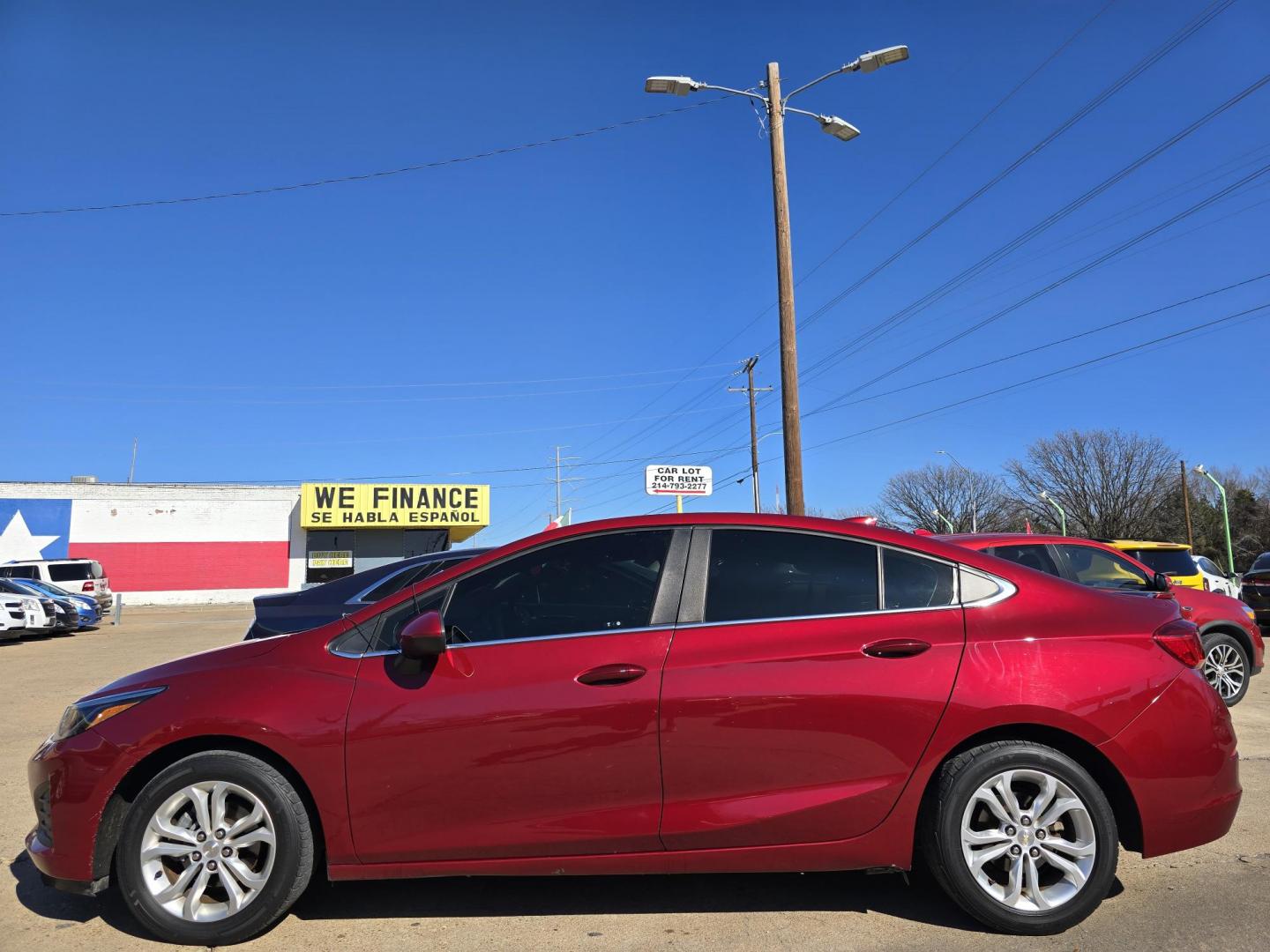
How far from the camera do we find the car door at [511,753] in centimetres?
326

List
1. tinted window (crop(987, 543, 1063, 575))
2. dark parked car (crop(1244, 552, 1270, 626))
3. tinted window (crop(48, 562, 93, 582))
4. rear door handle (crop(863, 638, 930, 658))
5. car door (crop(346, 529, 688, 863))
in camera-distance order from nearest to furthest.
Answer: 1. car door (crop(346, 529, 688, 863))
2. rear door handle (crop(863, 638, 930, 658))
3. tinted window (crop(987, 543, 1063, 575))
4. dark parked car (crop(1244, 552, 1270, 626))
5. tinted window (crop(48, 562, 93, 582))

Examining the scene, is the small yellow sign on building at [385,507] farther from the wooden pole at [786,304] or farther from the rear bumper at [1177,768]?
the rear bumper at [1177,768]

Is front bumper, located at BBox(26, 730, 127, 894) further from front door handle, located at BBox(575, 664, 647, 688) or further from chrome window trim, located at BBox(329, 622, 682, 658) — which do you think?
front door handle, located at BBox(575, 664, 647, 688)

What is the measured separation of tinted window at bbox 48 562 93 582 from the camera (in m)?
25.9

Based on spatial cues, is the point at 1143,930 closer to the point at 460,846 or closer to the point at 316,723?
the point at 460,846

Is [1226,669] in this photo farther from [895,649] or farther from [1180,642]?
[895,649]

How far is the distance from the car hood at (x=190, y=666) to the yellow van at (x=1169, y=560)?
1133 centimetres

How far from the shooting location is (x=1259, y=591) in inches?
553

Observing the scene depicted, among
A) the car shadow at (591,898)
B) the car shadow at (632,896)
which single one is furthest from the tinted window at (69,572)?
the car shadow at (632,896)

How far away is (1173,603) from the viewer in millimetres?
3744

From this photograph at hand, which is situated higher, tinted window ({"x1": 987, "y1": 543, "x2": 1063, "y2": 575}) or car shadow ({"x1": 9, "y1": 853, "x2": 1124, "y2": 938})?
tinted window ({"x1": 987, "y1": 543, "x2": 1063, "y2": 575})

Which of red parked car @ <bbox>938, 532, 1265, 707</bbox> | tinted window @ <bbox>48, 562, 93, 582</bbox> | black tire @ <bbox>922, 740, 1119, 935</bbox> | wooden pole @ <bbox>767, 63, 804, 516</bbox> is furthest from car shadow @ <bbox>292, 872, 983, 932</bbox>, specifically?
tinted window @ <bbox>48, 562, 93, 582</bbox>

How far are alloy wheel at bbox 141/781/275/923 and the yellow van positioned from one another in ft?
37.5

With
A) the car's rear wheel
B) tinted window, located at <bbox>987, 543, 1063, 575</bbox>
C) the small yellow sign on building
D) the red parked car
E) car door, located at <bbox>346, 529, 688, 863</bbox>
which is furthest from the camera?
the small yellow sign on building
